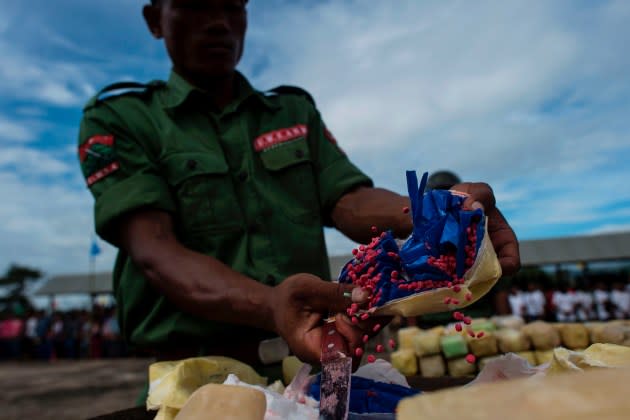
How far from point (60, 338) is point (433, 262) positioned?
14297 millimetres

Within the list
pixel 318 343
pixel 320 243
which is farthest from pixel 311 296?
pixel 320 243

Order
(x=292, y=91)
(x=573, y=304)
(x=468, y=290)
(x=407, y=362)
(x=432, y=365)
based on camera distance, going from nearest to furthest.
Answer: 1. (x=468, y=290)
2. (x=292, y=91)
3. (x=432, y=365)
4. (x=407, y=362)
5. (x=573, y=304)

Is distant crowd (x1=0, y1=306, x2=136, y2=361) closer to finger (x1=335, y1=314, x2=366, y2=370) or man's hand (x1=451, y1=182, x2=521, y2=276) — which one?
finger (x1=335, y1=314, x2=366, y2=370)

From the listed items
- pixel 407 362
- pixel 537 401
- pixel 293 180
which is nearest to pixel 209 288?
pixel 293 180

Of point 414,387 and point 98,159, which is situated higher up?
point 98,159

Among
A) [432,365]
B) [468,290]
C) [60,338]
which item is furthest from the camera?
[60,338]

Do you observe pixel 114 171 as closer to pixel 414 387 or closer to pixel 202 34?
pixel 202 34

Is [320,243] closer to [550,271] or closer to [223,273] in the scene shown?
[223,273]

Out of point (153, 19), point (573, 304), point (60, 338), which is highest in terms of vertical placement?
point (153, 19)

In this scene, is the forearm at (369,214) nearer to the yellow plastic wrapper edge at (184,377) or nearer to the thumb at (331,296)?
the thumb at (331,296)

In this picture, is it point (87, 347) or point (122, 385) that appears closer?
point (122, 385)

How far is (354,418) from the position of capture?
33.5 inches

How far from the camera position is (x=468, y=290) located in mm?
762

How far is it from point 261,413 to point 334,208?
38.5 inches
